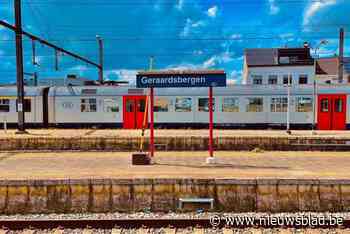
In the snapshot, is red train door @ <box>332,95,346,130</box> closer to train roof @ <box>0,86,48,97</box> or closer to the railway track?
the railway track

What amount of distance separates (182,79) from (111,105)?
437 inches

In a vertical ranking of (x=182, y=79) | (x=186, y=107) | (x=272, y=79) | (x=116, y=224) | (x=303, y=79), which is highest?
(x=272, y=79)

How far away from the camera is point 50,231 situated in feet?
19.4

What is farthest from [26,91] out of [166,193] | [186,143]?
[166,193]

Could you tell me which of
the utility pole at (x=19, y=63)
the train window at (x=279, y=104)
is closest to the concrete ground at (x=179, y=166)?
the utility pole at (x=19, y=63)

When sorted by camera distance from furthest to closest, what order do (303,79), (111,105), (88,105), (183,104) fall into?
(303,79)
(88,105)
(111,105)
(183,104)

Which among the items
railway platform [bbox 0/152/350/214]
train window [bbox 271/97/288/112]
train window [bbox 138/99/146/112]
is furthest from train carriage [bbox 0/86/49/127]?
train window [bbox 271/97/288/112]

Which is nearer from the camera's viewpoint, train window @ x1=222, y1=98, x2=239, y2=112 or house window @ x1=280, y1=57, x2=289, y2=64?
train window @ x1=222, y1=98, x2=239, y2=112

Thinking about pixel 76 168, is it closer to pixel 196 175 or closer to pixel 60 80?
pixel 196 175

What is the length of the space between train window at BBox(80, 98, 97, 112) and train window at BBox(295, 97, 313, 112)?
12403 millimetres

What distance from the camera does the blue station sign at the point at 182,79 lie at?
897 centimetres

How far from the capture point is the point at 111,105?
1936 centimetres

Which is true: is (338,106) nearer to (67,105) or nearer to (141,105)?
(141,105)

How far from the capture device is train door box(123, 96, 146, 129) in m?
19.1
